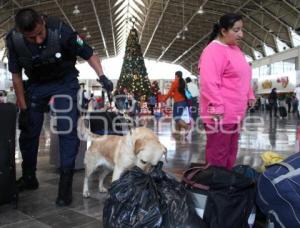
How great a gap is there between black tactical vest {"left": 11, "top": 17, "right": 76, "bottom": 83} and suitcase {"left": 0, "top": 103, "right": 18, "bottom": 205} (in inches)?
17.0

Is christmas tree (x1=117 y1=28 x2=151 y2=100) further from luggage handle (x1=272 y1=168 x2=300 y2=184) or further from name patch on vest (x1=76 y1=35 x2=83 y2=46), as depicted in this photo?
luggage handle (x1=272 y1=168 x2=300 y2=184)

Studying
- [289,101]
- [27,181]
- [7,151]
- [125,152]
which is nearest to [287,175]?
[125,152]

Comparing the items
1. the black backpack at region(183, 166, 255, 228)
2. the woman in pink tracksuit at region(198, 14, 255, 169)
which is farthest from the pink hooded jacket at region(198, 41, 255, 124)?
the black backpack at region(183, 166, 255, 228)

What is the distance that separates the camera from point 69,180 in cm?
334

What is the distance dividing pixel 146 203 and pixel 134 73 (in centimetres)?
1739

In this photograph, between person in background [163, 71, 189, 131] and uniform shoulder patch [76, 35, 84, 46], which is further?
person in background [163, 71, 189, 131]

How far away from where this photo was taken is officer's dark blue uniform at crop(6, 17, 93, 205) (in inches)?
124

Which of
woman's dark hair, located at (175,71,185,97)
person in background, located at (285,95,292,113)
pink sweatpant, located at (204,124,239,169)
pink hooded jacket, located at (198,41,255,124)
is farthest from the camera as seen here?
person in background, located at (285,95,292,113)

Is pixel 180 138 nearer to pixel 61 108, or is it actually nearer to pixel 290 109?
pixel 61 108

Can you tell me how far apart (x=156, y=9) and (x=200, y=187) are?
108 feet

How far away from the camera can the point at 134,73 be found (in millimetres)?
19453

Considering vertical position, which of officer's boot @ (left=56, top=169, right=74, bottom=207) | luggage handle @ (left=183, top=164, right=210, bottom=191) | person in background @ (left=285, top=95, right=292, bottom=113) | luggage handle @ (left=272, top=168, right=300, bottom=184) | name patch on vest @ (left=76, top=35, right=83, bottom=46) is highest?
person in background @ (left=285, top=95, right=292, bottom=113)

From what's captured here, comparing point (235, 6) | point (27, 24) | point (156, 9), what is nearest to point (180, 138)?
point (27, 24)

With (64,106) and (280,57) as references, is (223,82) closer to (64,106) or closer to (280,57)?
(64,106)
